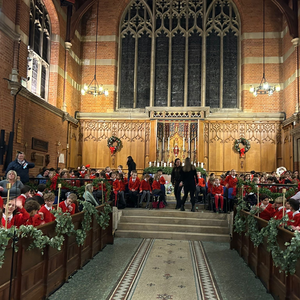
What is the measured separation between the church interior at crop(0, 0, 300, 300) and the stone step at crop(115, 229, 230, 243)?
16.8ft

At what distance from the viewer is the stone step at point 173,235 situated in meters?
8.25

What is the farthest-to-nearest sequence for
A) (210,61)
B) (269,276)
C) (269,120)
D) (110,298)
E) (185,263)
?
(210,61)
(269,120)
(185,263)
(269,276)
(110,298)

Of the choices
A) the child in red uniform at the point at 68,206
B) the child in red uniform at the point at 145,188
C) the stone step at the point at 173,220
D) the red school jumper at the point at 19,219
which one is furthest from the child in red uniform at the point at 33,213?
the child in red uniform at the point at 145,188

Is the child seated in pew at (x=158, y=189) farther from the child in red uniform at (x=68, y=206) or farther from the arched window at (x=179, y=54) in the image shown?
the arched window at (x=179, y=54)

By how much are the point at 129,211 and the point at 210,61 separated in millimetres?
10721

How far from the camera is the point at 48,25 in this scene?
1420cm

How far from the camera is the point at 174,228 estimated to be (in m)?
8.69

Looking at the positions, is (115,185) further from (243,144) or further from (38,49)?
(243,144)

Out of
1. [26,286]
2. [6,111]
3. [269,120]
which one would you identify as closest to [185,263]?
[26,286]

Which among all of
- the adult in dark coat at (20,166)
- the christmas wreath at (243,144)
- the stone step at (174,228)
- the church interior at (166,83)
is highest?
the church interior at (166,83)

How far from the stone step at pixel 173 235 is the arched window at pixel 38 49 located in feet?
23.9

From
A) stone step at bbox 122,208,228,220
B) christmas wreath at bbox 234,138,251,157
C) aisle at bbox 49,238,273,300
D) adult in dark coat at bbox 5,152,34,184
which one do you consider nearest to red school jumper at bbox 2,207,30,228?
aisle at bbox 49,238,273,300

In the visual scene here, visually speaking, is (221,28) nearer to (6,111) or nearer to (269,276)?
(6,111)

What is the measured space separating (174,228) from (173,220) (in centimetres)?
37
